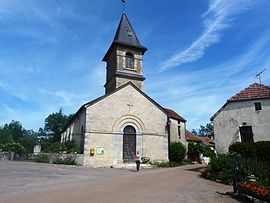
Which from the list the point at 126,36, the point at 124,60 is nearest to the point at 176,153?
the point at 124,60

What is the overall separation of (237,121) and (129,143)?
9.25 metres

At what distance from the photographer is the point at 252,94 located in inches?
647

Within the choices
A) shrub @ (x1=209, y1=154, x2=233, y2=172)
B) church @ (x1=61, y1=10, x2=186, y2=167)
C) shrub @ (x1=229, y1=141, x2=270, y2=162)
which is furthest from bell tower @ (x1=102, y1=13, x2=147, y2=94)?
shrub @ (x1=229, y1=141, x2=270, y2=162)

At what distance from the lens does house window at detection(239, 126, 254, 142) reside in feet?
51.5

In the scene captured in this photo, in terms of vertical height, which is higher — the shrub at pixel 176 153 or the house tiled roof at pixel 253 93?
the house tiled roof at pixel 253 93

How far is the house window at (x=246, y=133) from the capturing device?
15711 millimetres

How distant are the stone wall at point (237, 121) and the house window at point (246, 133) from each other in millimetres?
→ 196

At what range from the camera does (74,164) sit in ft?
60.2

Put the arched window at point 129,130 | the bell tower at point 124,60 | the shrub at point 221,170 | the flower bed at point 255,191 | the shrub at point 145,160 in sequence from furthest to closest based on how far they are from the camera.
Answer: the bell tower at point 124,60 → the arched window at point 129,130 → the shrub at point 145,160 → the shrub at point 221,170 → the flower bed at point 255,191

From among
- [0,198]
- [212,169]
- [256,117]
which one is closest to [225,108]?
[256,117]

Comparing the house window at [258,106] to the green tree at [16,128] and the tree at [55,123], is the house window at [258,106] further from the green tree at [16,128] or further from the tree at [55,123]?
the green tree at [16,128]

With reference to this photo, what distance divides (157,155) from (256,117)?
9190mm

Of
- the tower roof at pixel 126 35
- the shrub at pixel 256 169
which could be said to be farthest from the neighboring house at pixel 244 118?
the tower roof at pixel 126 35

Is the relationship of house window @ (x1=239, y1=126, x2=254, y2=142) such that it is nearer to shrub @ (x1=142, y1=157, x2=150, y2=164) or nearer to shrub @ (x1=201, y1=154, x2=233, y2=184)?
shrub @ (x1=201, y1=154, x2=233, y2=184)
